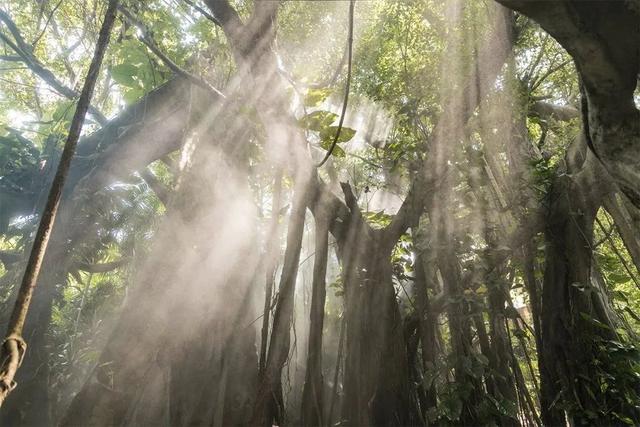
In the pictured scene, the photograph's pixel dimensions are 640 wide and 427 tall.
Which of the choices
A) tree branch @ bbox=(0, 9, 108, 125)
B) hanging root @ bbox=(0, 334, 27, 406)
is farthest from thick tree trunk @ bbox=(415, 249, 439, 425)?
tree branch @ bbox=(0, 9, 108, 125)

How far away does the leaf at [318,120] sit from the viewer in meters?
2.91

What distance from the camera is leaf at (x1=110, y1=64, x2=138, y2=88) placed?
421 centimetres

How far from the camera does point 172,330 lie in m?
3.44

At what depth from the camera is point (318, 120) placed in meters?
2.95

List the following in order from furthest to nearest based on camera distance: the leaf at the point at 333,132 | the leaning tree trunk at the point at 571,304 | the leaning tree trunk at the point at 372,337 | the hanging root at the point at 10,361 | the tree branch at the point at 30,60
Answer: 1. the tree branch at the point at 30,60
2. the leaning tree trunk at the point at 372,337
3. the leaf at the point at 333,132
4. the leaning tree trunk at the point at 571,304
5. the hanging root at the point at 10,361

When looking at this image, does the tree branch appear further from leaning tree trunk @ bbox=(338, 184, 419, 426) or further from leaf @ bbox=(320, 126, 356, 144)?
leaning tree trunk @ bbox=(338, 184, 419, 426)

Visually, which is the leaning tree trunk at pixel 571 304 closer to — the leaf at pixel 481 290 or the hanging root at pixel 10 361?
the leaf at pixel 481 290

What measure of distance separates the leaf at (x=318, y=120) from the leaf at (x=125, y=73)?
93.6 inches

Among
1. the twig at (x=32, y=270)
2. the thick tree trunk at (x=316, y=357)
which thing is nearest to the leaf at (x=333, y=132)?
the thick tree trunk at (x=316, y=357)

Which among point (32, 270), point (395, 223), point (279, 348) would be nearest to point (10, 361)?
point (32, 270)

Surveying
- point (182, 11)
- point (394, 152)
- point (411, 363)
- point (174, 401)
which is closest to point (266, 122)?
point (394, 152)

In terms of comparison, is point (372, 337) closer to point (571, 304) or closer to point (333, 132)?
point (571, 304)

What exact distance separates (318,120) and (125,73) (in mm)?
2596

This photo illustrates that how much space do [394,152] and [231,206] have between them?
188cm
